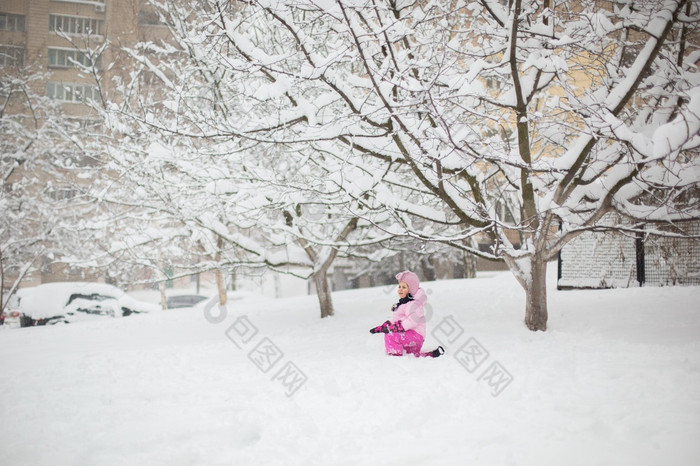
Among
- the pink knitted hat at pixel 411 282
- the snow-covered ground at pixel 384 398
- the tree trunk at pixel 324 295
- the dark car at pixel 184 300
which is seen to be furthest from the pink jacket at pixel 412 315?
the dark car at pixel 184 300

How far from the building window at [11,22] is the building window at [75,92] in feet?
12.7

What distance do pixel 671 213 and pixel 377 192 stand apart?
3524 mm

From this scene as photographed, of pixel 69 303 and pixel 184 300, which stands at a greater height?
pixel 69 303

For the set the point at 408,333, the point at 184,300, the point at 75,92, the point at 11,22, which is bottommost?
the point at 184,300

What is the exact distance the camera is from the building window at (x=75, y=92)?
7738 mm

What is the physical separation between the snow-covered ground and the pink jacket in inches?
17.9

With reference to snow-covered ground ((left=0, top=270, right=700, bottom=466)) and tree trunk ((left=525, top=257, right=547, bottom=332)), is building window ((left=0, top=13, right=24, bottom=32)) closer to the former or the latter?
snow-covered ground ((left=0, top=270, right=700, bottom=466))

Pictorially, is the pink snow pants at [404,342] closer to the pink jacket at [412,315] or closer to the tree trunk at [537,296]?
the pink jacket at [412,315]

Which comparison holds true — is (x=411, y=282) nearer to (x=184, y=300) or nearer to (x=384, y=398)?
(x=384, y=398)

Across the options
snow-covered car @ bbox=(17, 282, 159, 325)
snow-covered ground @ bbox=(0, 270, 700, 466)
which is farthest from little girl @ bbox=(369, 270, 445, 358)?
snow-covered car @ bbox=(17, 282, 159, 325)

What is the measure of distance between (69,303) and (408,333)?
13.6 metres

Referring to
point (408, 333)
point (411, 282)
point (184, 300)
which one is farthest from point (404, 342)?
point (184, 300)

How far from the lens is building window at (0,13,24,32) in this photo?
29.8m

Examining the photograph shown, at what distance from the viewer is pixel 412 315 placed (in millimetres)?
5523
